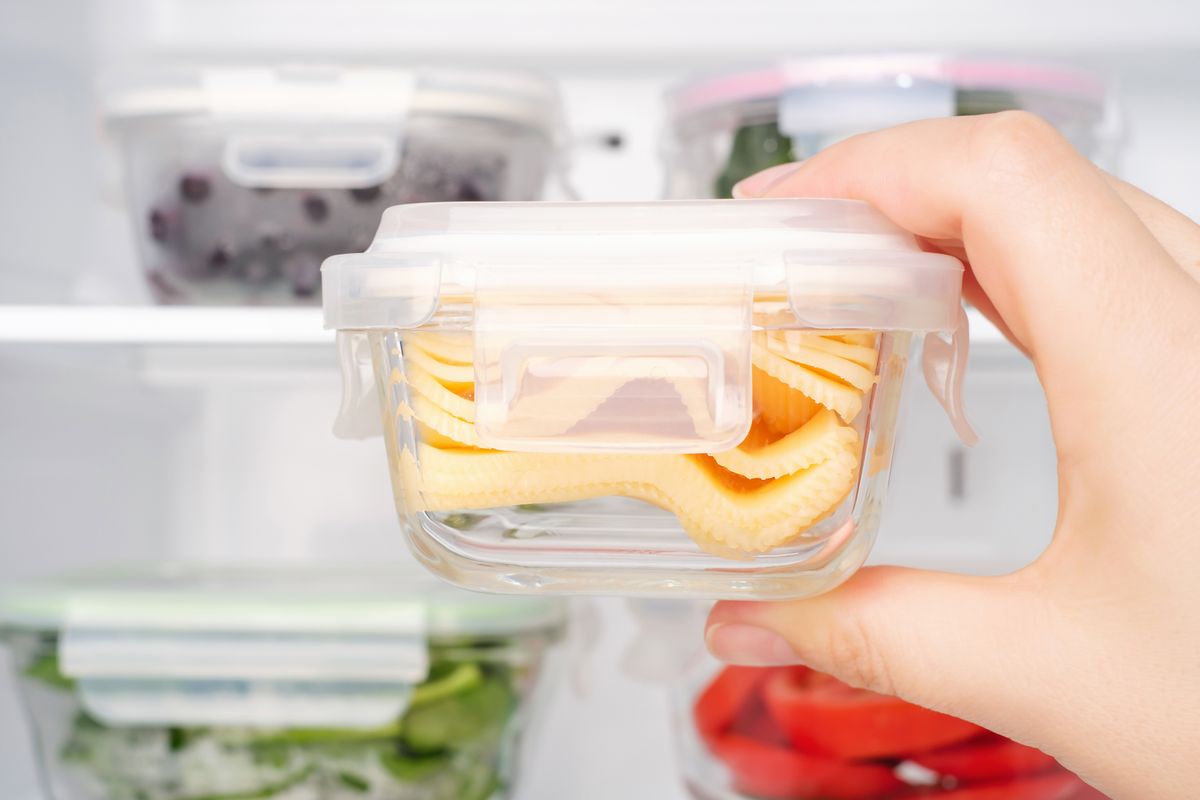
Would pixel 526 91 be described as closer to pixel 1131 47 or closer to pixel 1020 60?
pixel 1020 60

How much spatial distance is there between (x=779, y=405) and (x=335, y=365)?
0.58 m

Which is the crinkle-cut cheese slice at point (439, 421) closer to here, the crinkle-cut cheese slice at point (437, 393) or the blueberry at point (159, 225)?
the crinkle-cut cheese slice at point (437, 393)

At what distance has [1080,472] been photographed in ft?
1.37

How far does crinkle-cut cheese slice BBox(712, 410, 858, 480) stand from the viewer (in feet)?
1.29

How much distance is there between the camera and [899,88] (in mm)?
714

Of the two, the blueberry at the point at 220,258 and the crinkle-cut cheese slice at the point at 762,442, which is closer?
the crinkle-cut cheese slice at the point at 762,442

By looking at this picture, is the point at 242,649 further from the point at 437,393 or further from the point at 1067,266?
the point at 1067,266

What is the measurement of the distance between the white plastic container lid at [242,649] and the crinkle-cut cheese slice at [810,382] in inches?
14.5

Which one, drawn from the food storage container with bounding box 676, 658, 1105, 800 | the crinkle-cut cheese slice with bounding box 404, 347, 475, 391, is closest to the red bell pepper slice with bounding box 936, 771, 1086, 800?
the food storage container with bounding box 676, 658, 1105, 800

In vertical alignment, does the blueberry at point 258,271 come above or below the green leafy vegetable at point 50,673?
above

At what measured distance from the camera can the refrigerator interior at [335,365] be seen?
0.88 meters

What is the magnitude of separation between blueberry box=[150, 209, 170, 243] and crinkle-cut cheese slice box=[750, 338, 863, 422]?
0.49 meters

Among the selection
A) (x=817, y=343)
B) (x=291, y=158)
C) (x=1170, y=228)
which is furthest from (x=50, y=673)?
(x=1170, y=228)

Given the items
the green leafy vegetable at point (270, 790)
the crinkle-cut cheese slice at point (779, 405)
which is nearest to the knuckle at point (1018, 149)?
the crinkle-cut cheese slice at point (779, 405)
